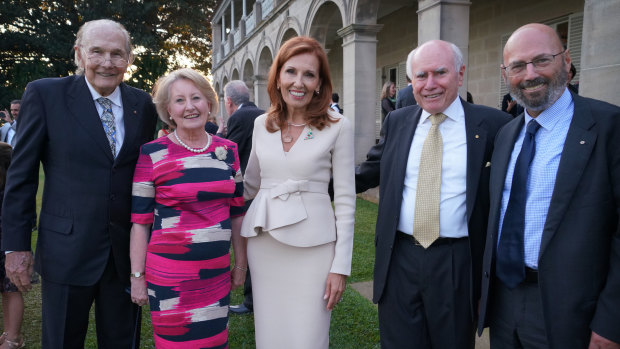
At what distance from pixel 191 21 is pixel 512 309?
24.0 m

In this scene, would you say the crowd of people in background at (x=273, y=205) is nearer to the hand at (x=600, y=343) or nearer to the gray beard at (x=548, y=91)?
the gray beard at (x=548, y=91)

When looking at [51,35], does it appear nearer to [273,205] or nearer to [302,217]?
[273,205]

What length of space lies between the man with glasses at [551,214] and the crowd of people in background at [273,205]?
17mm

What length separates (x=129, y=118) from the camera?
233 cm

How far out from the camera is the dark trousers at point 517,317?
5.97 ft

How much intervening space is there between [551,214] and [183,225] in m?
1.69

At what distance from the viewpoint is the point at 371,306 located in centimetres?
414

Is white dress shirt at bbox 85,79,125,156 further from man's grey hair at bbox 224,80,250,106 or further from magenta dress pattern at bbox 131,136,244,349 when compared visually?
man's grey hair at bbox 224,80,250,106

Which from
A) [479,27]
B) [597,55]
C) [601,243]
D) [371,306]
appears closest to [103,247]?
[601,243]

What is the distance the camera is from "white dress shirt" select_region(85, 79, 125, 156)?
2.28 metres

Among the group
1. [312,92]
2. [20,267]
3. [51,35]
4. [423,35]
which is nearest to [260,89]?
[51,35]

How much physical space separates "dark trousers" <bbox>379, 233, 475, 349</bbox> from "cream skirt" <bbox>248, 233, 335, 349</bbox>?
1.21 ft

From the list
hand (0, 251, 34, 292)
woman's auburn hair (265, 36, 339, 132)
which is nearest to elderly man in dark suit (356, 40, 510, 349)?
woman's auburn hair (265, 36, 339, 132)

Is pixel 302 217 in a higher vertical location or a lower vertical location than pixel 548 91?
lower
